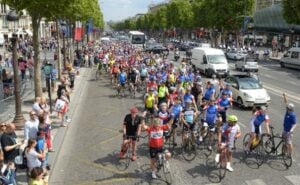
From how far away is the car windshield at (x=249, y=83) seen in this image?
20.8 meters

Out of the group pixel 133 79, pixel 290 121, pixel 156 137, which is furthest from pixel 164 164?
pixel 133 79

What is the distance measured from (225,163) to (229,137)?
0.74 m

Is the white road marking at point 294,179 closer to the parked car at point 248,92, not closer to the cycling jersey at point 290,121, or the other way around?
the cycling jersey at point 290,121

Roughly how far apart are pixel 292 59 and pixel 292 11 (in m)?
8.15

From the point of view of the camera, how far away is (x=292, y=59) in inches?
1623

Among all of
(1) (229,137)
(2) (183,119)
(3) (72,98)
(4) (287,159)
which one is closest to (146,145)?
(2) (183,119)

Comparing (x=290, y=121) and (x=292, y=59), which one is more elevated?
(x=292, y=59)

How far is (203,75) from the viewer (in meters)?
34.7

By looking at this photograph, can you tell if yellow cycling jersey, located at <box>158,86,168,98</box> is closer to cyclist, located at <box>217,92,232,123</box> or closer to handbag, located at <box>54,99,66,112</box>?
cyclist, located at <box>217,92,232,123</box>

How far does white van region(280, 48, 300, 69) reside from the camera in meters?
40.2

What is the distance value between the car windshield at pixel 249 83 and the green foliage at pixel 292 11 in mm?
26409

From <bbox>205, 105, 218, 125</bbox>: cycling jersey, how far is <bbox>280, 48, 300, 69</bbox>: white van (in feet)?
97.9

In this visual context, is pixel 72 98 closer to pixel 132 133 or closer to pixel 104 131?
pixel 104 131

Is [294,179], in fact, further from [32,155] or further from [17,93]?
[17,93]
